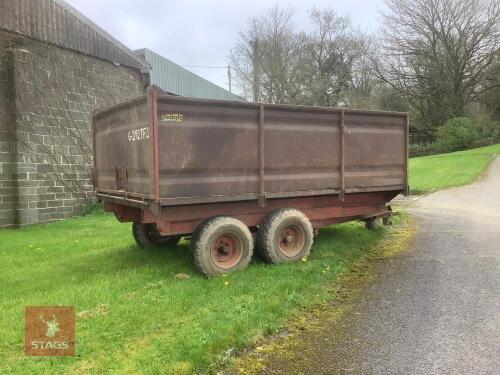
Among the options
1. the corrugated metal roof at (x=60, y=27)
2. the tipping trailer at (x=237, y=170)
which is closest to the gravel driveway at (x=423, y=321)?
the tipping trailer at (x=237, y=170)

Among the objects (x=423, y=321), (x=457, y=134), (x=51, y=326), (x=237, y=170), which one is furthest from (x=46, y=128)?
(x=457, y=134)

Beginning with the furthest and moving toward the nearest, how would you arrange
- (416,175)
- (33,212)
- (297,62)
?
1. (297,62)
2. (416,175)
3. (33,212)

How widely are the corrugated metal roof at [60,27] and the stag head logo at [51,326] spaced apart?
31.2ft

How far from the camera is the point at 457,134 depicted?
121 ft

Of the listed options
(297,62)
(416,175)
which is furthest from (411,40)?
(416,175)

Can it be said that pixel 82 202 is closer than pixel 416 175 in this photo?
Yes

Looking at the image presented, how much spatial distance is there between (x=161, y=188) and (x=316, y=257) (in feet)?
9.16

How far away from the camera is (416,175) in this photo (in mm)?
23891

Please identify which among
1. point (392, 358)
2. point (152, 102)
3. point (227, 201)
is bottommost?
point (392, 358)

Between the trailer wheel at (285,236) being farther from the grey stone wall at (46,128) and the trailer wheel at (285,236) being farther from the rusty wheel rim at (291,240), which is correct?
the grey stone wall at (46,128)

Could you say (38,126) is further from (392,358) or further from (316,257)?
(392,358)

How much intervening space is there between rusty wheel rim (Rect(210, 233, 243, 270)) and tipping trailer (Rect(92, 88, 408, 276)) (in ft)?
0.04

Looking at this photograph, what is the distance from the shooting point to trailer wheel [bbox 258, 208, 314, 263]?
6.94 metres

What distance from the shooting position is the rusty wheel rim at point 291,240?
23.6 ft
